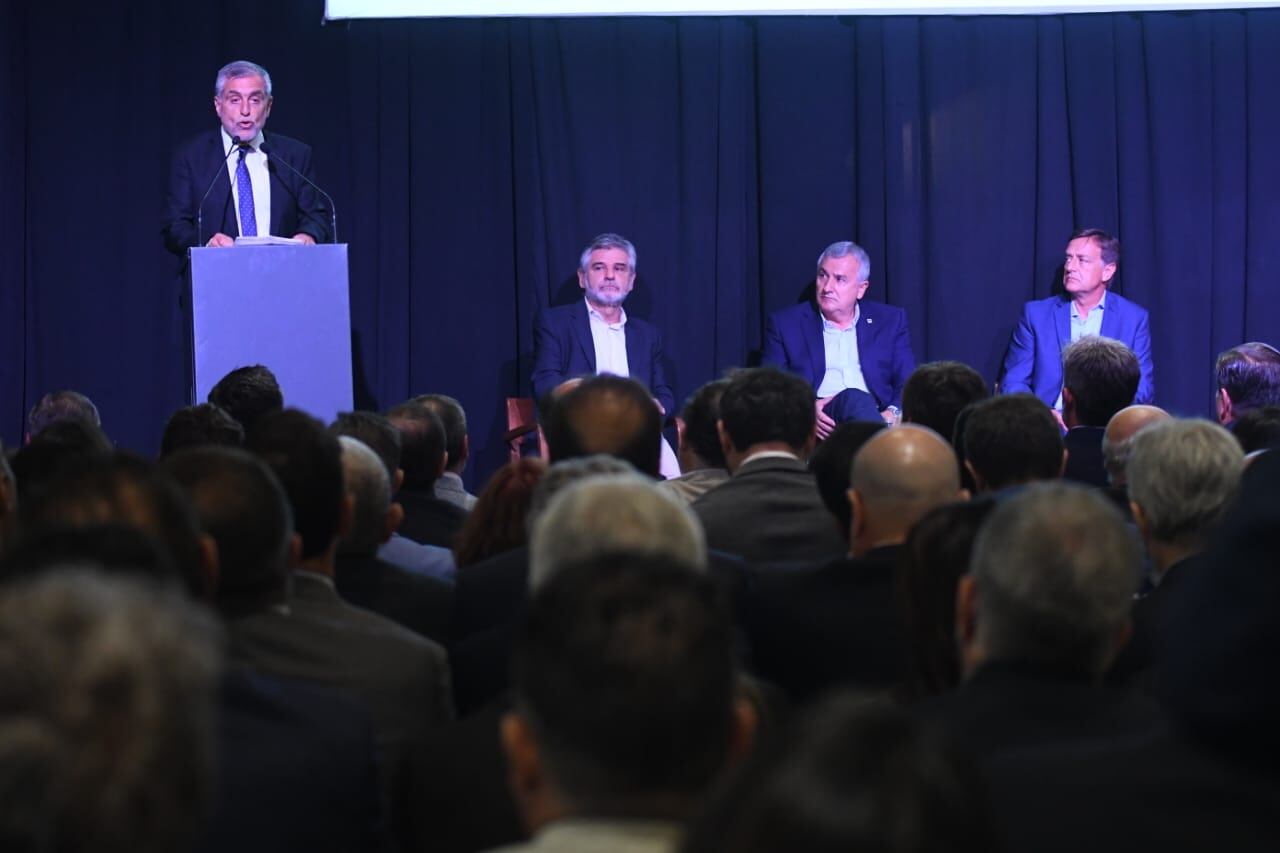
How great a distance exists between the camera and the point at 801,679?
2529 mm

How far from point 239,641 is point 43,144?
20.3 feet

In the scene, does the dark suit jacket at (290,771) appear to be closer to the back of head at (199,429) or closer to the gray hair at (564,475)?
the gray hair at (564,475)

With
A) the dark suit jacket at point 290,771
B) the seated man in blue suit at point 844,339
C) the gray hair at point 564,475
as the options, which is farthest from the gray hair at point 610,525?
the seated man in blue suit at point 844,339

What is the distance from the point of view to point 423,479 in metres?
3.86

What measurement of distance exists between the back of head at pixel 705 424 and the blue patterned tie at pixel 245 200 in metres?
2.79

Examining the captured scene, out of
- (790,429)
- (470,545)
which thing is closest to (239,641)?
(470,545)

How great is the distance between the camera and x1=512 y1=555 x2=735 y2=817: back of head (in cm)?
115

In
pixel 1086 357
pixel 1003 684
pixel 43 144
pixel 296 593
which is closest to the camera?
pixel 1003 684

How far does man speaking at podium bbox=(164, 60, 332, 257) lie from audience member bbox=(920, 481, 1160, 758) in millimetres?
4679

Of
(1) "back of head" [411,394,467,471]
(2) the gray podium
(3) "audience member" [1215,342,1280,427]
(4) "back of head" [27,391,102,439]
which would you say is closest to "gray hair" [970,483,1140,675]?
(1) "back of head" [411,394,467,471]

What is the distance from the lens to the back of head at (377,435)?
345 centimetres

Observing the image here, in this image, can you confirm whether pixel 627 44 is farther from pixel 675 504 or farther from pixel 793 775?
pixel 793 775

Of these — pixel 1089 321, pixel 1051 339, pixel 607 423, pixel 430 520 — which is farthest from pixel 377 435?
pixel 1089 321

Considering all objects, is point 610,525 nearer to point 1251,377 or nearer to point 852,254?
point 1251,377
